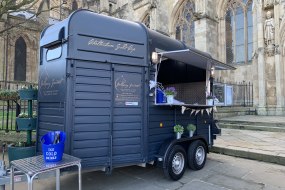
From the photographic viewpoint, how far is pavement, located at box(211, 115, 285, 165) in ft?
23.5

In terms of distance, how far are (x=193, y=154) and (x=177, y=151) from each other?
0.70m

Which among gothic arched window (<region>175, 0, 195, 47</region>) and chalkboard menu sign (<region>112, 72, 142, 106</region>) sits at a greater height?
gothic arched window (<region>175, 0, 195, 47</region>)

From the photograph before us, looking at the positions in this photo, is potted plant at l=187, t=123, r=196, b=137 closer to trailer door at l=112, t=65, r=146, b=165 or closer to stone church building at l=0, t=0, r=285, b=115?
trailer door at l=112, t=65, r=146, b=165

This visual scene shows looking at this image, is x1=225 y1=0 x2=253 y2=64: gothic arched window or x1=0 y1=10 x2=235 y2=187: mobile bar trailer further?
x1=225 y1=0 x2=253 y2=64: gothic arched window

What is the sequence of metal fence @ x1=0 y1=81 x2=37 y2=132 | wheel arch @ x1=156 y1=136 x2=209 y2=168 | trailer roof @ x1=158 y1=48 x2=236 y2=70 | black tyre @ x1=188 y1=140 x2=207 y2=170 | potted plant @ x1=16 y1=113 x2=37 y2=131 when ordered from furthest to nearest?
metal fence @ x1=0 y1=81 x2=37 y2=132
black tyre @ x1=188 y1=140 x2=207 y2=170
trailer roof @ x1=158 y1=48 x2=236 y2=70
potted plant @ x1=16 y1=113 x2=37 y2=131
wheel arch @ x1=156 y1=136 x2=209 y2=168

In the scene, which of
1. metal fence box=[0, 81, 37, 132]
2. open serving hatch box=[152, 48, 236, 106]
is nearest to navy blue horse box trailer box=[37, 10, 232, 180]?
open serving hatch box=[152, 48, 236, 106]

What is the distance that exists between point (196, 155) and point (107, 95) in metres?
2.89

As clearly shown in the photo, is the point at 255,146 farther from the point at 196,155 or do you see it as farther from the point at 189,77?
the point at 189,77

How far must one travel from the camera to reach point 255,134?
10.3 meters

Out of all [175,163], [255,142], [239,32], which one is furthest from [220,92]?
[239,32]

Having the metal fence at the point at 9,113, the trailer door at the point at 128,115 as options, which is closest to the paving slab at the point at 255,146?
the trailer door at the point at 128,115

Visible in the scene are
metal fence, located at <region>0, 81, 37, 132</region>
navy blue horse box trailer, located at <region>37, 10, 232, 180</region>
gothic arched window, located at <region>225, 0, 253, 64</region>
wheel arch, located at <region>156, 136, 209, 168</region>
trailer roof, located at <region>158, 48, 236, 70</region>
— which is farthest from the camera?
gothic arched window, located at <region>225, 0, 253, 64</region>

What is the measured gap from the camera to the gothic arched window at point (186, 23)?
21000 millimetres

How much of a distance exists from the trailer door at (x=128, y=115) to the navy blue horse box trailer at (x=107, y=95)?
18mm
